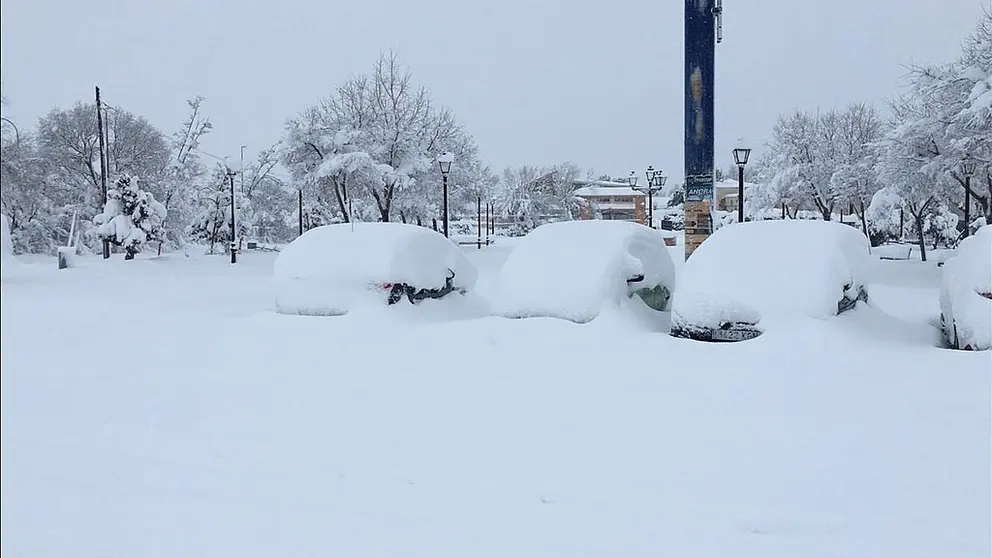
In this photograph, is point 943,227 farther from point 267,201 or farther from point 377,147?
point 267,201

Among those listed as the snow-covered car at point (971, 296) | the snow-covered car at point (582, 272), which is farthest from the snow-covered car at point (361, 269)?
the snow-covered car at point (971, 296)

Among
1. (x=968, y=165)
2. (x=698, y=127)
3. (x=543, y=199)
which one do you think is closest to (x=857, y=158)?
(x=968, y=165)

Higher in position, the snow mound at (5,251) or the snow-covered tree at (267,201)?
the snow-covered tree at (267,201)

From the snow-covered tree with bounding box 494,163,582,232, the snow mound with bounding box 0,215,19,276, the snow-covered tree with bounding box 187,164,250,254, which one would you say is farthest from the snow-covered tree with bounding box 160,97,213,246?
the snow mound with bounding box 0,215,19,276

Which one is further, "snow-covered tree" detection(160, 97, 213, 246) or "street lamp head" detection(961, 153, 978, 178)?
"snow-covered tree" detection(160, 97, 213, 246)

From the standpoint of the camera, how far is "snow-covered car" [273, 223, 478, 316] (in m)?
9.58

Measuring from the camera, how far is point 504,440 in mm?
4816

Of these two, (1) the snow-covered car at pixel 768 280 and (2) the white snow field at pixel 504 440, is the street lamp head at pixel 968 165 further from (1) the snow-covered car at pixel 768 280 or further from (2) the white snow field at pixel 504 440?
(1) the snow-covered car at pixel 768 280

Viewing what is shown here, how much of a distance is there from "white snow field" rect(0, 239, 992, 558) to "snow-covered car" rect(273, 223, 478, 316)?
3.19 ft

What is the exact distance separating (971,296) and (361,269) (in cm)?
652

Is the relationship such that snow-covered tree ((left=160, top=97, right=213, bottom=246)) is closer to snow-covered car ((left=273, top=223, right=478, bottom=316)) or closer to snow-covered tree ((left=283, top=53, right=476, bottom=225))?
snow-covered tree ((left=283, top=53, right=476, bottom=225))

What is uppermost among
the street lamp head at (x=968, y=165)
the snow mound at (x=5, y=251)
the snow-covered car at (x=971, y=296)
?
the street lamp head at (x=968, y=165)

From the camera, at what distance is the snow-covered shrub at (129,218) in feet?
94.5

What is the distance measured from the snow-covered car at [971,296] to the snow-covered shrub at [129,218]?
27.6m
